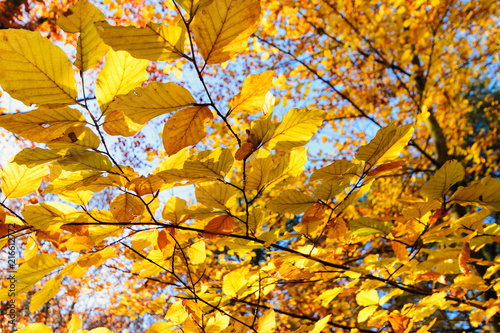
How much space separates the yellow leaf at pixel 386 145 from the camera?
50cm

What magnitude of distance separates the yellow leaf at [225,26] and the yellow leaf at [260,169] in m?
0.20

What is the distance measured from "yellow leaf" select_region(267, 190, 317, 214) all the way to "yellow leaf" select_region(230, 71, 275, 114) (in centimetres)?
21

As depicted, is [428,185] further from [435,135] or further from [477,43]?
[477,43]

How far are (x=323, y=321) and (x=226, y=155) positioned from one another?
0.54m

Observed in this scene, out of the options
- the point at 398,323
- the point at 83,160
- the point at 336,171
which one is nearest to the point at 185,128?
the point at 83,160

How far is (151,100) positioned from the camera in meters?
0.42

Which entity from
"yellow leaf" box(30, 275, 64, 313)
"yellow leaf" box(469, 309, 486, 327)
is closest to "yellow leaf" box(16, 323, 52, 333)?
"yellow leaf" box(30, 275, 64, 313)

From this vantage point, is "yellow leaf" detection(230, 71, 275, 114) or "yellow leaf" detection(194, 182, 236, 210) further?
"yellow leaf" detection(194, 182, 236, 210)

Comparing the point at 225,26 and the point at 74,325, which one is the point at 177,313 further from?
the point at 225,26

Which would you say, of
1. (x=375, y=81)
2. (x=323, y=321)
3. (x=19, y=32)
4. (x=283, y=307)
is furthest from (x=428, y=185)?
(x=375, y=81)

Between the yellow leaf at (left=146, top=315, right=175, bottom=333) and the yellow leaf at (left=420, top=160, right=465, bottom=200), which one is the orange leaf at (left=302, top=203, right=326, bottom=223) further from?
the yellow leaf at (left=146, top=315, right=175, bottom=333)

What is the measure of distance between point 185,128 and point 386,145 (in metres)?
0.35

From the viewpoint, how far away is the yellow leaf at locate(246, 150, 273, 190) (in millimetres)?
551

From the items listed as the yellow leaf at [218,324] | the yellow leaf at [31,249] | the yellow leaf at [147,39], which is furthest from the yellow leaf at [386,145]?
the yellow leaf at [31,249]
